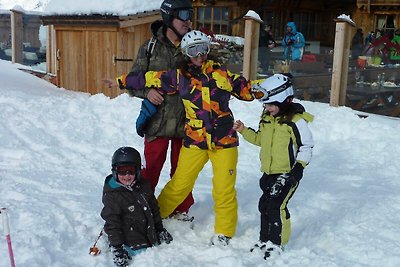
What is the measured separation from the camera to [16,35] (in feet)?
46.5

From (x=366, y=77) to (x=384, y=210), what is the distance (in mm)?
4503

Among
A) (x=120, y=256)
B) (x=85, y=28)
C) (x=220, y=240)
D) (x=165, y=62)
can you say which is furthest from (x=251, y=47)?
(x=120, y=256)

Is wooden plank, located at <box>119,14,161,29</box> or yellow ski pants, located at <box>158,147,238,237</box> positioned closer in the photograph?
yellow ski pants, located at <box>158,147,238,237</box>

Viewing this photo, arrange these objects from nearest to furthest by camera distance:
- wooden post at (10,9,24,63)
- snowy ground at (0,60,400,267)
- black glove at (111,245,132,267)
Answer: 1. black glove at (111,245,132,267)
2. snowy ground at (0,60,400,267)
3. wooden post at (10,9,24,63)

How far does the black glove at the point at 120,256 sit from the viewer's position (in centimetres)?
363

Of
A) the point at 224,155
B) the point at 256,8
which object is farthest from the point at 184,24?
the point at 256,8

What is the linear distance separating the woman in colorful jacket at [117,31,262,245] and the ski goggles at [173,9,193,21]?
25 centimetres

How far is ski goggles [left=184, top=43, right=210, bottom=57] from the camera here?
12.4ft

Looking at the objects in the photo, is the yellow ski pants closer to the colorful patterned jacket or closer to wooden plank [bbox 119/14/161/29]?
the colorful patterned jacket

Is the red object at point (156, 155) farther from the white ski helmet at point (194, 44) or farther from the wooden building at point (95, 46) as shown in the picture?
the wooden building at point (95, 46)

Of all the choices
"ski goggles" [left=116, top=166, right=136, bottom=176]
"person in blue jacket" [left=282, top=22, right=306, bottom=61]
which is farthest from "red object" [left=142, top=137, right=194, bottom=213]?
"person in blue jacket" [left=282, top=22, right=306, bottom=61]

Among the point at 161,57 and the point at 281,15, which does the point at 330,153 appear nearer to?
the point at 161,57

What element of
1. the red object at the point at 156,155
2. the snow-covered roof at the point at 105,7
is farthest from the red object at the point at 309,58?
the red object at the point at 156,155

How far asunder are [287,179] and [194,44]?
49.3 inches
